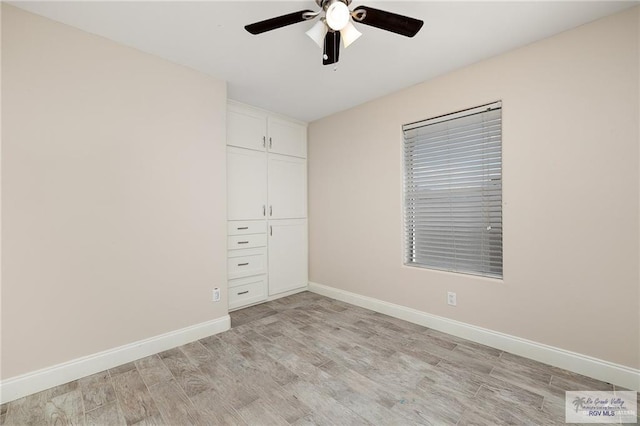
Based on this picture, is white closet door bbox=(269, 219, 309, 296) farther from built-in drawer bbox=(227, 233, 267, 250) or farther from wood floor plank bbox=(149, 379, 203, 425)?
wood floor plank bbox=(149, 379, 203, 425)

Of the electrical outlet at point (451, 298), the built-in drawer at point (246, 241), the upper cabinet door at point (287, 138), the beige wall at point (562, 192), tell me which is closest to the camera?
the beige wall at point (562, 192)

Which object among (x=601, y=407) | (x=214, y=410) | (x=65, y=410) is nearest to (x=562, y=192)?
(x=601, y=407)

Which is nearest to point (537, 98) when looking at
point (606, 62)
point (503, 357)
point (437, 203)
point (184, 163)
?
point (606, 62)

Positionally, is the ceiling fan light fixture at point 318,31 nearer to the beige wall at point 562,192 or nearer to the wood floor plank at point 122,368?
the beige wall at point 562,192

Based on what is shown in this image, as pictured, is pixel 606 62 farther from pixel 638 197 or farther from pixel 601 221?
pixel 601 221

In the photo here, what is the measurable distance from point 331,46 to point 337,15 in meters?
0.28

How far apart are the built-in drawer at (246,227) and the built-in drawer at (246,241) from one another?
0.16 ft

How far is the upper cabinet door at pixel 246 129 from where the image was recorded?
10.6 ft

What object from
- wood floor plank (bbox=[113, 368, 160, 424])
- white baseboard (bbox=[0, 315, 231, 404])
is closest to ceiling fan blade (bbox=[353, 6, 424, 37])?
wood floor plank (bbox=[113, 368, 160, 424])

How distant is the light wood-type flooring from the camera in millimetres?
1561

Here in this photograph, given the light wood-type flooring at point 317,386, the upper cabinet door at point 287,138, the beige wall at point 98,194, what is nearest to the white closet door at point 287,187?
the upper cabinet door at point 287,138

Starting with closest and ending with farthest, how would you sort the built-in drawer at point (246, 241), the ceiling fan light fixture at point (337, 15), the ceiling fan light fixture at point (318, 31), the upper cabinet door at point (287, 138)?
the ceiling fan light fixture at point (337, 15) < the ceiling fan light fixture at point (318, 31) < the built-in drawer at point (246, 241) < the upper cabinet door at point (287, 138)

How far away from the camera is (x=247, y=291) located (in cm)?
338

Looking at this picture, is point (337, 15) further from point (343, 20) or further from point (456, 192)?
point (456, 192)
